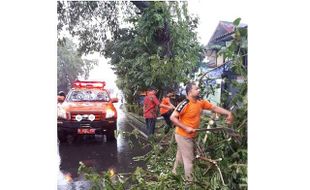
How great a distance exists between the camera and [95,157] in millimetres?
2428

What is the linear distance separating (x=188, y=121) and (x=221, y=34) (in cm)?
61

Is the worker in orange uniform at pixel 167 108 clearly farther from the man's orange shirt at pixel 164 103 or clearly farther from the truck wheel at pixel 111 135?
the truck wheel at pixel 111 135

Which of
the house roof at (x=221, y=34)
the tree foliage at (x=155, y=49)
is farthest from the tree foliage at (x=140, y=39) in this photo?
the house roof at (x=221, y=34)

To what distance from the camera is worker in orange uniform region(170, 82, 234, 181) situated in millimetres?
2381

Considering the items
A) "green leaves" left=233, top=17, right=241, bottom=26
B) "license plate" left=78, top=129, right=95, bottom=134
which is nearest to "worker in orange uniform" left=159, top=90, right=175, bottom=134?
"license plate" left=78, top=129, right=95, bottom=134

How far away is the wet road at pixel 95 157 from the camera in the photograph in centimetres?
237

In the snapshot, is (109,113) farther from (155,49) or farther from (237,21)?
(237,21)

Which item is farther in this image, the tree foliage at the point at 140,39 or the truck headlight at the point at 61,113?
the tree foliage at the point at 140,39

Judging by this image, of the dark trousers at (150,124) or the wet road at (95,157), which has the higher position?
the dark trousers at (150,124)

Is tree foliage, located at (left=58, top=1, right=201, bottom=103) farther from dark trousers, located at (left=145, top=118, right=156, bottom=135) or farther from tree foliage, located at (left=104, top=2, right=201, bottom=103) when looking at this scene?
dark trousers, located at (left=145, top=118, right=156, bottom=135)

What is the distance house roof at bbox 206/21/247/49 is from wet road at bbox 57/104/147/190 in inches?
30.1

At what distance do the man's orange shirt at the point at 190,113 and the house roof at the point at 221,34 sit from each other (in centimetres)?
39
